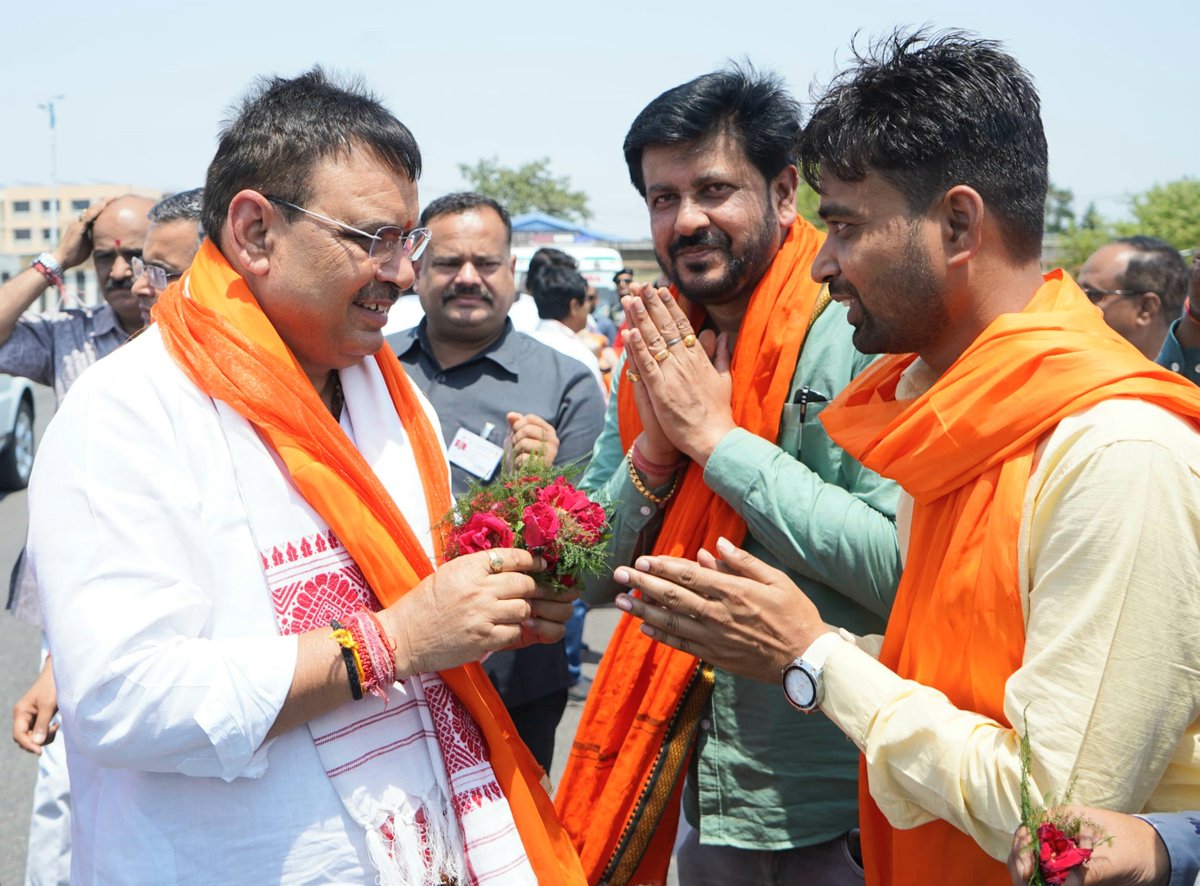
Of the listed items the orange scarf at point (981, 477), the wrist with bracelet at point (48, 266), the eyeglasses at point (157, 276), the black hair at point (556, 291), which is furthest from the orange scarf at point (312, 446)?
the black hair at point (556, 291)

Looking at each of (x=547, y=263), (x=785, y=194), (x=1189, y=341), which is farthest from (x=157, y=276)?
(x=547, y=263)

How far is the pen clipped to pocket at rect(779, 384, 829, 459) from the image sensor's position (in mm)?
2812

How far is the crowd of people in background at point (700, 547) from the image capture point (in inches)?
70.0

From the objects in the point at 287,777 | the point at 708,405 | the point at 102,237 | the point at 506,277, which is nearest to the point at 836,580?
the point at 708,405

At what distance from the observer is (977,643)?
191cm

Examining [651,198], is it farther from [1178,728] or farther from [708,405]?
[1178,728]

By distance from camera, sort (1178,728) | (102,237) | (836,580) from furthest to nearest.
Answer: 1. (102,237)
2. (836,580)
3. (1178,728)

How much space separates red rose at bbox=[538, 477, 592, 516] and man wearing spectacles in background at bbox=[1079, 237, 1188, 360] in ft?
15.4

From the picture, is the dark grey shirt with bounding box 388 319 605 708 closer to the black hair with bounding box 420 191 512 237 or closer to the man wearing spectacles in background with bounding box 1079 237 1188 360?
the black hair with bounding box 420 191 512 237

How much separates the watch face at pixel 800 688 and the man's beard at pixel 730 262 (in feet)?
3.85

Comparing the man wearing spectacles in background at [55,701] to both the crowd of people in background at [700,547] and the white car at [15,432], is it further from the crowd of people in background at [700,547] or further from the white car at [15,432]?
the white car at [15,432]

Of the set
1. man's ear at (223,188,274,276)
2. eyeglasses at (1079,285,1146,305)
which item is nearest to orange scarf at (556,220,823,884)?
man's ear at (223,188,274,276)

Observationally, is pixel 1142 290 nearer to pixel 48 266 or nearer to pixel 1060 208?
pixel 48 266

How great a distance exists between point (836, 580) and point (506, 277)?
2.39 m
